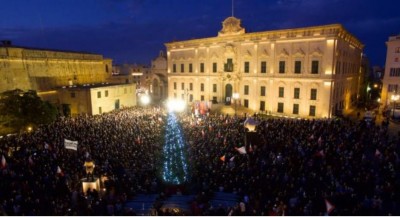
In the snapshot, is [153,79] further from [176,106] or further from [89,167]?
[89,167]

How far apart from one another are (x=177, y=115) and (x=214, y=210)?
21630mm

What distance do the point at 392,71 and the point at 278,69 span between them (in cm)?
1688

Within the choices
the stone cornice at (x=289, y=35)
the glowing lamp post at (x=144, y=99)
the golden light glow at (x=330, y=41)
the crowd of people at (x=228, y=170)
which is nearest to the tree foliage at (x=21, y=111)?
the crowd of people at (x=228, y=170)

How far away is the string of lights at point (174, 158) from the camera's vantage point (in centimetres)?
1569

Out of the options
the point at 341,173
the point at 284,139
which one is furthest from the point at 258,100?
the point at 341,173

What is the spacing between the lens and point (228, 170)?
14969mm

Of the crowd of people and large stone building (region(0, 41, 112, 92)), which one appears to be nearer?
the crowd of people

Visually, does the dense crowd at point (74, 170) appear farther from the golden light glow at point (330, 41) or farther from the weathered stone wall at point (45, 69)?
the golden light glow at point (330, 41)

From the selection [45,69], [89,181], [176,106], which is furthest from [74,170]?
[45,69]

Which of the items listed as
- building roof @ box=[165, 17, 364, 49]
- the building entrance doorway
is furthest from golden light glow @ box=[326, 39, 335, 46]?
the building entrance doorway

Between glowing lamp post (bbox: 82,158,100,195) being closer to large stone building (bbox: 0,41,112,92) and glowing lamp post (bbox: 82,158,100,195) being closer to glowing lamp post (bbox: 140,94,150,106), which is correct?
large stone building (bbox: 0,41,112,92)

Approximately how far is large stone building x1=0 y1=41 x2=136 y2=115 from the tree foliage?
10060 millimetres

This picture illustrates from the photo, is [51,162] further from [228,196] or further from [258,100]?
[258,100]

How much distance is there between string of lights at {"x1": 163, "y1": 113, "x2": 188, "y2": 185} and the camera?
15688 millimetres
